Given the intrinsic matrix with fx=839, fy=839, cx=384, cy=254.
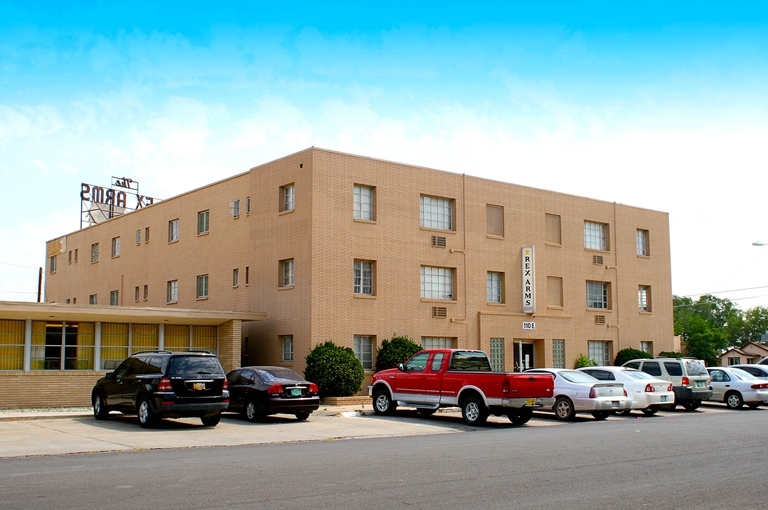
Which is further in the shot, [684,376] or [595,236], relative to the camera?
Result: [595,236]

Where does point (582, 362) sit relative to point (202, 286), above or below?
below

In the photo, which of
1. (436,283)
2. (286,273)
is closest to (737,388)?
(436,283)

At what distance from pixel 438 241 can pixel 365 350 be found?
555cm

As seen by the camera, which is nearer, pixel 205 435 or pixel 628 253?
pixel 205 435

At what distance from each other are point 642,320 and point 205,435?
1144 inches

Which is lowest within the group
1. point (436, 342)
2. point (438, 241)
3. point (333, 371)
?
point (333, 371)

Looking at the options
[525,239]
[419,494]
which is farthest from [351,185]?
[419,494]

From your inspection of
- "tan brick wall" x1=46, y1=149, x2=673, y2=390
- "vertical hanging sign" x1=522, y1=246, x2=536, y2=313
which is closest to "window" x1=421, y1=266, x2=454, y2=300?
"tan brick wall" x1=46, y1=149, x2=673, y2=390

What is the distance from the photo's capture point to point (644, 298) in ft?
141

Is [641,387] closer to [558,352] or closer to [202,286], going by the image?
[558,352]

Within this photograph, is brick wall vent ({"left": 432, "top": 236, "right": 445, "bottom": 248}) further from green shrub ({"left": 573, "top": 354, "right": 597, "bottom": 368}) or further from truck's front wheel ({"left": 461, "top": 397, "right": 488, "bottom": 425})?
truck's front wheel ({"left": 461, "top": 397, "right": 488, "bottom": 425})

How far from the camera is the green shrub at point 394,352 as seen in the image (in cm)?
3119

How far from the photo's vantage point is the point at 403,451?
14984mm

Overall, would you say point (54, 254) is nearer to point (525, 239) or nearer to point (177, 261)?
point (177, 261)
